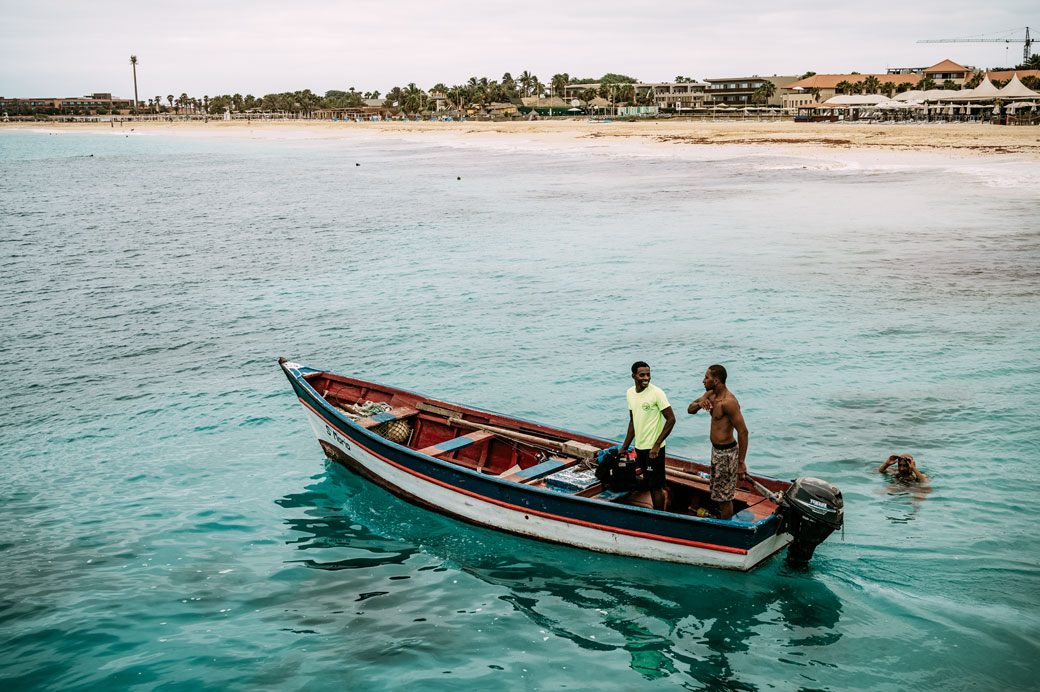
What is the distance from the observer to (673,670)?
8.56m

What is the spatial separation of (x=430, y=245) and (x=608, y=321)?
1651 centimetres

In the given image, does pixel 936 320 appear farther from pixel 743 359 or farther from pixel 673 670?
pixel 673 670

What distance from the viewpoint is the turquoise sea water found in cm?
891

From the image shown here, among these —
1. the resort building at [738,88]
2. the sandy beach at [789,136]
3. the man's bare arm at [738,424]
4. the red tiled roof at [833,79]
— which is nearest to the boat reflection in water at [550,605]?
the man's bare arm at [738,424]

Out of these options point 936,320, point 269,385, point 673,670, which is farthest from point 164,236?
point 673,670

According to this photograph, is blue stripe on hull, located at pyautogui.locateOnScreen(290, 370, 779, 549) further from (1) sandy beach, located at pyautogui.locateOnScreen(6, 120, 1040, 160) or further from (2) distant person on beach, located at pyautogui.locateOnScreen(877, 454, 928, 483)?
(1) sandy beach, located at pyautogui.locateOnScreen(6, 120, 1040, 160)

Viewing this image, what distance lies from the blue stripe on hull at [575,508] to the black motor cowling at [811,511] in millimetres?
248

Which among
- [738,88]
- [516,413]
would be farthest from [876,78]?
[516,413]

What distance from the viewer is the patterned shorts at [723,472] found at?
30.8 feet

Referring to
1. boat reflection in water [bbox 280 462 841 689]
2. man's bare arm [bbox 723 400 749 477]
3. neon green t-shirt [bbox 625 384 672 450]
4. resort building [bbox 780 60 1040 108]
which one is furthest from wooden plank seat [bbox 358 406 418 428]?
resort building [bbox 780 60 1040 108]

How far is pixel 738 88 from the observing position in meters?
156

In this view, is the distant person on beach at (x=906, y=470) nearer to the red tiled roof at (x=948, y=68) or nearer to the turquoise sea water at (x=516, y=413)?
the turquoise sea water at (x=516, y=413)

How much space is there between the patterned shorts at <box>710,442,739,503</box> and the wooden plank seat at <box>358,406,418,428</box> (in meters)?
5.86

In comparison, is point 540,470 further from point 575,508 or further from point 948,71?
point 948,71
